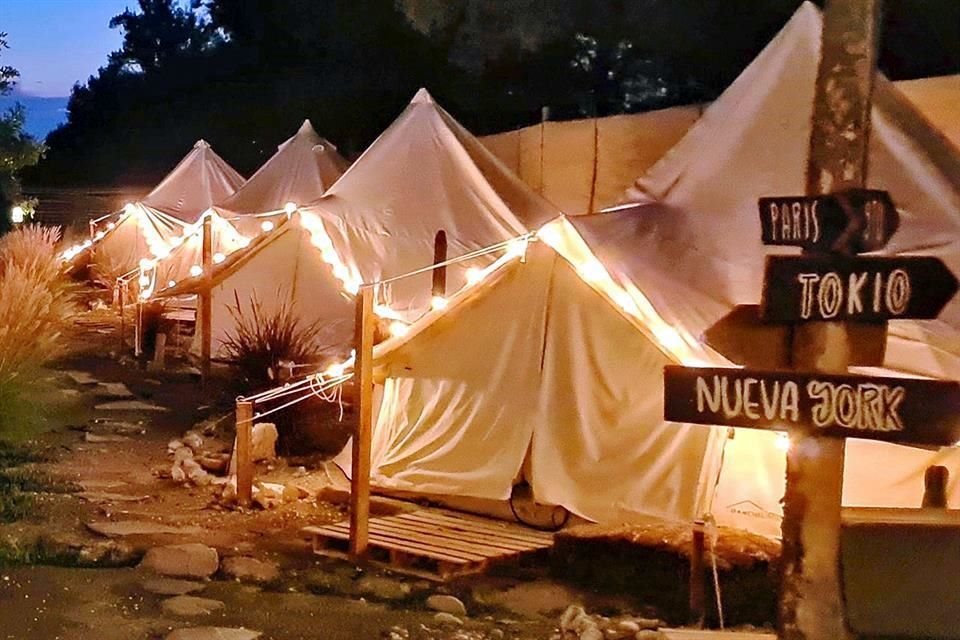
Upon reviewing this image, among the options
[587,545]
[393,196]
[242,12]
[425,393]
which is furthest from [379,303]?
[242,12]

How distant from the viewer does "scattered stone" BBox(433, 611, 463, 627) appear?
19.9 feet

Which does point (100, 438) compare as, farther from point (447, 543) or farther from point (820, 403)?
point (820, 403)

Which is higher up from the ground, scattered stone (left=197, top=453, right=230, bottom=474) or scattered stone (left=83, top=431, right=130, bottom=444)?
scattered stone (left=83, top=431, right=130, bottom=444)

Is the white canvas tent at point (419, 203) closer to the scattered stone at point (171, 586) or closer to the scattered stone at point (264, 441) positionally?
the scattered stone at point (264, 441)

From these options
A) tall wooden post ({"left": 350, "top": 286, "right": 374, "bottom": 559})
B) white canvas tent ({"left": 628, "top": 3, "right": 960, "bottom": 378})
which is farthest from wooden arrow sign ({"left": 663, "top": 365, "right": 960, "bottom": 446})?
tall wooden post ({"left": 350, "top": 286, "right": 374, "bottom": 559})

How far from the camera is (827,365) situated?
392cm

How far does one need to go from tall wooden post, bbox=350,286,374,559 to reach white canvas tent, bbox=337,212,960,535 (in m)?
0.83

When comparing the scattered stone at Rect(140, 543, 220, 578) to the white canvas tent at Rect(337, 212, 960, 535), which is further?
the white canvas tent at Rect(337, 212, 960, 535)

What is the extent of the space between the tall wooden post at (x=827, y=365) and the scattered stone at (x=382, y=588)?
2.93 meters

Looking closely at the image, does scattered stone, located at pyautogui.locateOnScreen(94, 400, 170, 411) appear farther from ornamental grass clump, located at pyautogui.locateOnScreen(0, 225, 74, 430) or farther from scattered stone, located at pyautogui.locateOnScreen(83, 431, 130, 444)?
ornamental grass clump, located at pyautogui.locateOnScreen(0, 225, 74, 430)

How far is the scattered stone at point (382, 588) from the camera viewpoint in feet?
21.5

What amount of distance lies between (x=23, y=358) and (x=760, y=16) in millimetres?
7906

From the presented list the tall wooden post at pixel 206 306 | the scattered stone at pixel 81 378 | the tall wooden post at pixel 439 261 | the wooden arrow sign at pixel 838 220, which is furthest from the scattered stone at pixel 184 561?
the scattered stone at pixel 81 378

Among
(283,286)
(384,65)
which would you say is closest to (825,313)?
(283,286)
